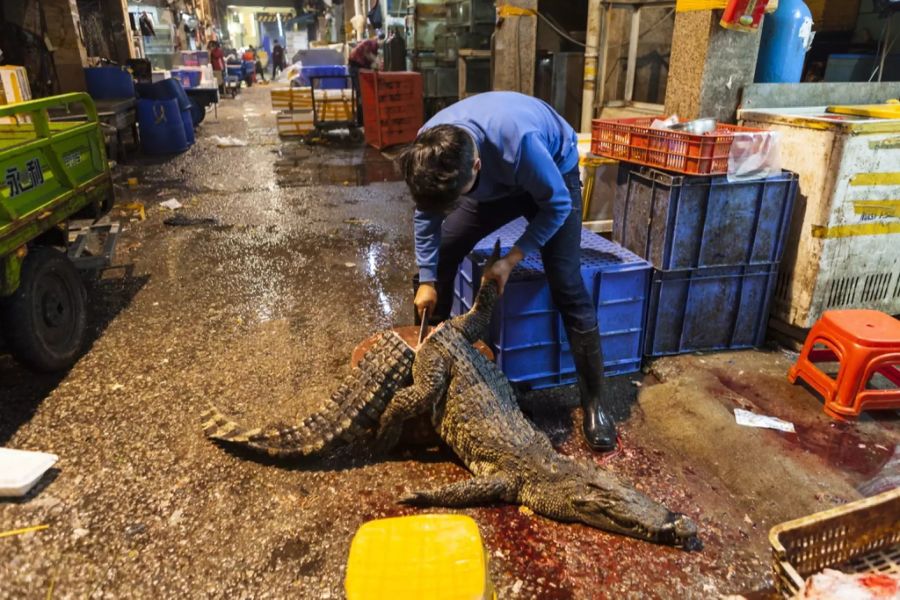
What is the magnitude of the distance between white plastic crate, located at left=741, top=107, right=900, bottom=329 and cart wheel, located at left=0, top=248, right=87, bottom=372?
5.23 m

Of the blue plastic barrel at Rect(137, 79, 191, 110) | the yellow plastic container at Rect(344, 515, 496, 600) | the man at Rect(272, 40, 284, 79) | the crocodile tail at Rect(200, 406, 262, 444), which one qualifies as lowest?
the crocodile tail at Rect(200, 406, 262, 444)

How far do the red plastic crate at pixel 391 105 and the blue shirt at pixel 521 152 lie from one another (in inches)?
361

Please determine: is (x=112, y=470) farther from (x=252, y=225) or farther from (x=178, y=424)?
(x=252, y=225)

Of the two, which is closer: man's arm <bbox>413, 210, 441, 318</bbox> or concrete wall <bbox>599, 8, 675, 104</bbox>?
man's arm <bbox>413, 210, 441, 318</bbox>

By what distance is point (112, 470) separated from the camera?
10.1ft

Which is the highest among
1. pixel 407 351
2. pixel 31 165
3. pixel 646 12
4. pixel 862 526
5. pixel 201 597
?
pixel 646 12

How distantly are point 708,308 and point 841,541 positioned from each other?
214cm

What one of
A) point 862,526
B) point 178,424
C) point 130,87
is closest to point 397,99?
point 130,87

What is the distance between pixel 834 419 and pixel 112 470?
4.28 meters

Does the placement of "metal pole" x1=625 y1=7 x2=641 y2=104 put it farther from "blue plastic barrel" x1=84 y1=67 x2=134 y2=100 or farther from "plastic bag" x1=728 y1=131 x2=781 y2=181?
"blue plastic barrel" x1=84 y1=67 x2=134 y2=100

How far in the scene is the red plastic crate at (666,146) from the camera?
3561 millimetres

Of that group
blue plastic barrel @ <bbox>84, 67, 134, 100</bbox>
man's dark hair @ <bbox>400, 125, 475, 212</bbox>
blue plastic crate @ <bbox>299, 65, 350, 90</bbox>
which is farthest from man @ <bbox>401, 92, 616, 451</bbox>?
blue plastic crate @ <bbox>299, 65, 350, 90</bbox>

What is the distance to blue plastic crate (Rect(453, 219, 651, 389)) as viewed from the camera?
3502mm

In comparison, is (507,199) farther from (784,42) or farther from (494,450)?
(784,42)
